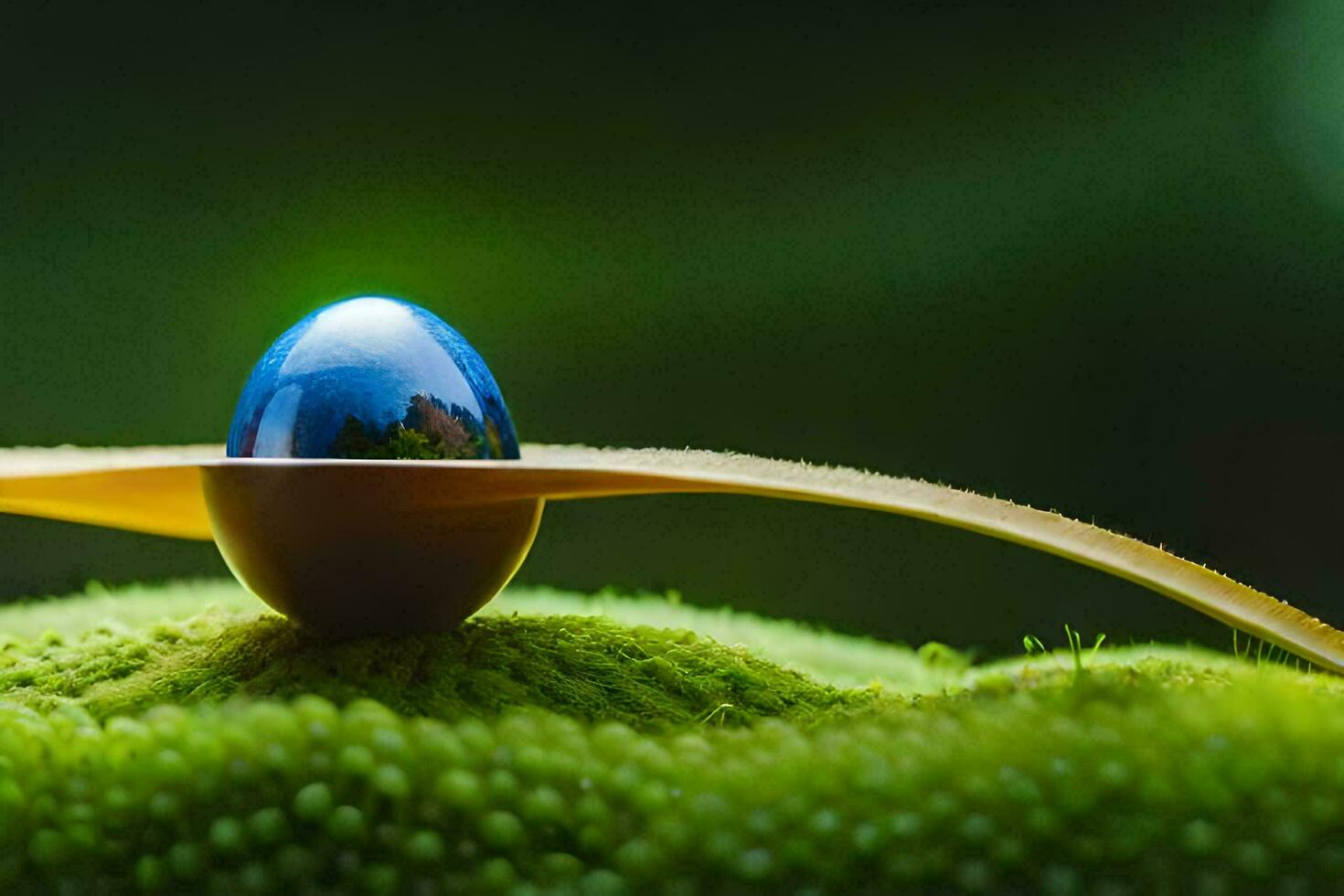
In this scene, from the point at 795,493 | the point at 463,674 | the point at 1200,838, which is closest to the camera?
the point at 1200,838

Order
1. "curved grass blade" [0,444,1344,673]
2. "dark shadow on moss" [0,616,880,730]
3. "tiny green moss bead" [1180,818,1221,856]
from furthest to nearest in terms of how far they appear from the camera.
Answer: "dark shadow on moss" [0,616,880,730] < "curved grass blade" [0,444,1344,673] < "tiny green moss bead" [1180,818,1221,856]

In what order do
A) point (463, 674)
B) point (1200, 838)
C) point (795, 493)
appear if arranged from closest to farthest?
point (1200, 838)
point (795, 493)
point (463, 674)

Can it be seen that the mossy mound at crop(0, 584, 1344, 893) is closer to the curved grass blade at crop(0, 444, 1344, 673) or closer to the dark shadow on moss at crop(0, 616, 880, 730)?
the curved grass blade at crop(0, 444, 1344, 673)

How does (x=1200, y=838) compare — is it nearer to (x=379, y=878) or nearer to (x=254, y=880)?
(x=379, y=878)

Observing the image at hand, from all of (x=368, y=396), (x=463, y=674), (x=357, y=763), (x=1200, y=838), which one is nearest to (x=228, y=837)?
(x=357, y=763)

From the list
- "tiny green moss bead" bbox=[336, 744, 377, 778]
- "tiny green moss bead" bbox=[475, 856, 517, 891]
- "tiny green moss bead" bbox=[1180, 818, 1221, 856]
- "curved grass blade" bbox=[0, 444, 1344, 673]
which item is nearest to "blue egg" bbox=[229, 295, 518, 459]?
"curved grass blade" bbox=[0, 444, 1344, 673]

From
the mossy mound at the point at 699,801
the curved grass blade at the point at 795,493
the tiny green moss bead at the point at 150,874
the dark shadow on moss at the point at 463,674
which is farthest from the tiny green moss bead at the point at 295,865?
the curved grass blade at the point at 795,493

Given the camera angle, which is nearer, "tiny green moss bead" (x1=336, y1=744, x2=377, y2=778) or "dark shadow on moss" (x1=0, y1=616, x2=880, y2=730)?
"tiny green moss bead" (x1=336, y1=744, x2=377, y2=778)
